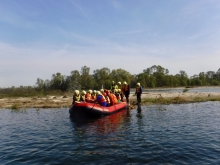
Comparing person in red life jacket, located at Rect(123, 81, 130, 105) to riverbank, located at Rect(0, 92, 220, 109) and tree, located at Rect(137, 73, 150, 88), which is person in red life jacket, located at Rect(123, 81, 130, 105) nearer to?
riverbank, located at Rect(0, 92, 220, 109)

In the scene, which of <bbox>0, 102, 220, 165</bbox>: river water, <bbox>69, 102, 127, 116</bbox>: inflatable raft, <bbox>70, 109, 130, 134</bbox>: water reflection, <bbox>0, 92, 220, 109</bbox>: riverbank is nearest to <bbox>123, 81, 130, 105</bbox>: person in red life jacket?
<bbox>0, 92, 220, 109</bbox>: riverbank

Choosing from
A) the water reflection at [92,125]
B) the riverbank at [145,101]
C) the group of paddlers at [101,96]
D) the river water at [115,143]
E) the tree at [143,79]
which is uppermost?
the tree at [143,79]

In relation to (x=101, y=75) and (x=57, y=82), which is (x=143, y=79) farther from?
(x=57, y=82)

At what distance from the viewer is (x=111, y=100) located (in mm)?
20266

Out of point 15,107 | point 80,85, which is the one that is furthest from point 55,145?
point 80,85

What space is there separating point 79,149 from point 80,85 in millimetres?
79103

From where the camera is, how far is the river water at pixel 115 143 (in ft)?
26.2

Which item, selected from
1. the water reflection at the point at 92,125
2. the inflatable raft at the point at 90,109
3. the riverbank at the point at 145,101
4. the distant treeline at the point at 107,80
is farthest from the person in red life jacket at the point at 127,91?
the distant treeline at the point at 107,80

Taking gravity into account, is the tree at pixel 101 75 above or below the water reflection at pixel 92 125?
above

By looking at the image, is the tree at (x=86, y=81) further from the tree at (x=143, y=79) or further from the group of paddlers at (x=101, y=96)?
the group of paddlers at (x=101, y=96)

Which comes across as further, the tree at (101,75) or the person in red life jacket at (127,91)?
the tree at (101,75)

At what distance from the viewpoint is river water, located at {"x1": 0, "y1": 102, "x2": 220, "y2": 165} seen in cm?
797

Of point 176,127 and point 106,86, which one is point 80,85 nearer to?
point 106,86

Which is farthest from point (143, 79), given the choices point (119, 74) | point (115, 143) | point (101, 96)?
Answer: point (115, 143)
